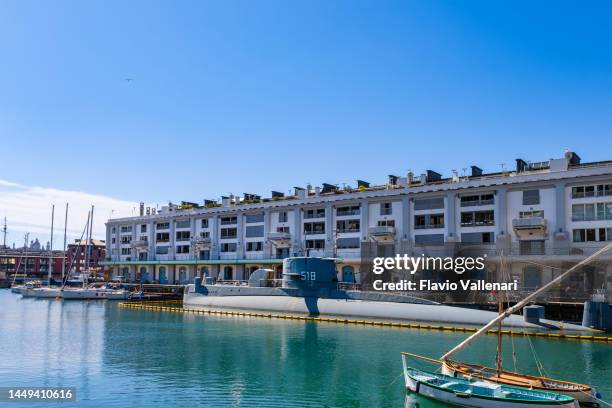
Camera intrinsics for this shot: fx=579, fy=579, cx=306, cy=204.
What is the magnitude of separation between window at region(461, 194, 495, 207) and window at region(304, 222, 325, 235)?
23328 millimetres

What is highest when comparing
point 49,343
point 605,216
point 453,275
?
point 605,216

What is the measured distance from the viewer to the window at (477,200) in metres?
72.5

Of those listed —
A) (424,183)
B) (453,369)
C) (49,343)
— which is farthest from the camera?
(424,183)

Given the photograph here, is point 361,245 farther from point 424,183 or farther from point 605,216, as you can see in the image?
point 605,216

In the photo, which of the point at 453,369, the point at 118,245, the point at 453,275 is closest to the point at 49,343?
the point at 453,369

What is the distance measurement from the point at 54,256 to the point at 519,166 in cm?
16029

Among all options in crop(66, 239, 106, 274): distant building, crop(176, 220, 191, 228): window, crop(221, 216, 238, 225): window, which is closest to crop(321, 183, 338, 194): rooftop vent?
crop(221, 216, 238, 225): window

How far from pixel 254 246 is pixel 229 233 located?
6684mm

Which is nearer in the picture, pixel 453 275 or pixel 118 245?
pixel 453 275

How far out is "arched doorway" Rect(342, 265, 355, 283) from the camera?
3385 inches

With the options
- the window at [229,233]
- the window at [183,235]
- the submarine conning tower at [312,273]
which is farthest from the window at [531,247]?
the window at [183,235]

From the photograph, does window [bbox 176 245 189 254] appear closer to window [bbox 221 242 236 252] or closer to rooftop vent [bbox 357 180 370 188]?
Answer: window [bbox 221 242 236 252]

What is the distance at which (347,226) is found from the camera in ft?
284

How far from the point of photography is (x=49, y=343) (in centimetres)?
4206
